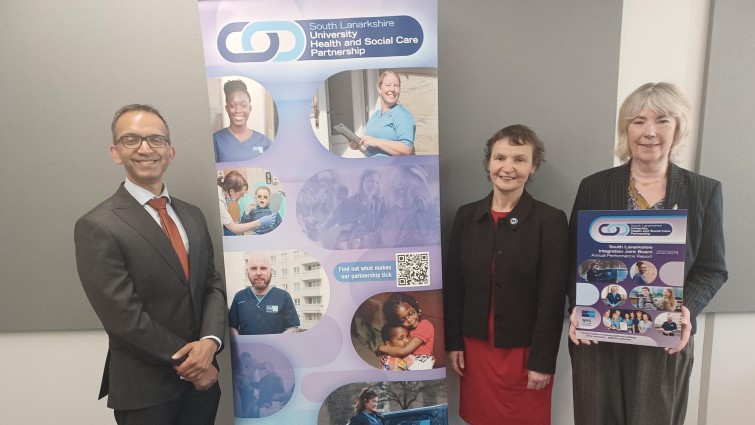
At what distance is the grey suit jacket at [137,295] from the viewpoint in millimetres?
1273

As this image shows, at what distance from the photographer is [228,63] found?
1515 millimetres

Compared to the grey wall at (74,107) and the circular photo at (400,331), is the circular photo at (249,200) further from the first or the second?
the circular photo at (400,331)

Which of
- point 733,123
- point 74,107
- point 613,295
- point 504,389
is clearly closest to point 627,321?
point 613,295

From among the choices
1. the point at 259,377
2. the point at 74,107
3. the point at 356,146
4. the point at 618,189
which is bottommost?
the point at 259,377

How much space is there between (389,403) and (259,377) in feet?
2.00

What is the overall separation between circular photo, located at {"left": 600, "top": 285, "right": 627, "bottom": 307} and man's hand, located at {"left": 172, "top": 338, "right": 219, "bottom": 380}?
1538 millimetres

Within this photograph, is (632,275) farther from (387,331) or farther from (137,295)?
(137,295)

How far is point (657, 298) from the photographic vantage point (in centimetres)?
129

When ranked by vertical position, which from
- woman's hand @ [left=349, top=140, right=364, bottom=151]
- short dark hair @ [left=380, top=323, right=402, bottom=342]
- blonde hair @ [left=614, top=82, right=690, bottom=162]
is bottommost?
short dark hair @ [left=380, top=323, right=402, bottom=342]

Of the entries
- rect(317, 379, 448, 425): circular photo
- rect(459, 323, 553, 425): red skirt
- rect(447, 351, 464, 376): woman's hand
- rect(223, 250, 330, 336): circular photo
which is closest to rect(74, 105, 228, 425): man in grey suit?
rect(223, 250, 330, 336): circular photo

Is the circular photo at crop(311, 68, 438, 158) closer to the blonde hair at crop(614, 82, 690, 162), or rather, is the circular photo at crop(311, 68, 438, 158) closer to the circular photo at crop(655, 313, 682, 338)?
the blonde hair at crop(614, 82, 690, 162)

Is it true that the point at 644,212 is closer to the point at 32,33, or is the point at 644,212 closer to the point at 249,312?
the point at 249,312

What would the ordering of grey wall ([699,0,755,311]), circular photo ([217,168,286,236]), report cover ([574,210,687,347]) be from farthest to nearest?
grey wall ([699,0,755,311]) < circular photo ([217,168,286,236]) < report cover ([574,210,687,347])

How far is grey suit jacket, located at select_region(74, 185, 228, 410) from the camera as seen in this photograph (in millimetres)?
1273
